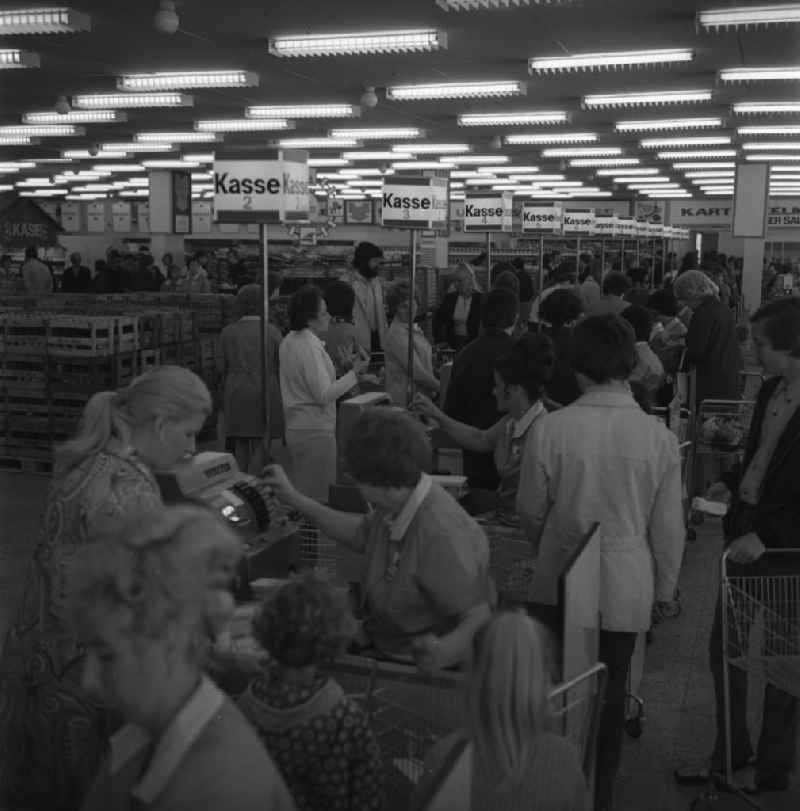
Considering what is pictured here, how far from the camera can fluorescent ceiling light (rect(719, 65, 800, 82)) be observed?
29.8 feet

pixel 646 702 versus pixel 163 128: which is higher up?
pixel 163 128

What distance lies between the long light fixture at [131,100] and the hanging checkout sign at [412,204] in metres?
4.08

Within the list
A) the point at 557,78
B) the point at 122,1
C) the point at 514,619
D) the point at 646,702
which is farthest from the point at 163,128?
the point at 514,619

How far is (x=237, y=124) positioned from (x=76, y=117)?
2.05 meters

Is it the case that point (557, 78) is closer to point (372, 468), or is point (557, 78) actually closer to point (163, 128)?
point (163, 128)

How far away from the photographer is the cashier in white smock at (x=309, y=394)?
20.2 ft

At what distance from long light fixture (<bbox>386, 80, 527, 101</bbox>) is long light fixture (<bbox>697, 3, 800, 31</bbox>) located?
10.0ft

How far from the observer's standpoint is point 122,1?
779cm

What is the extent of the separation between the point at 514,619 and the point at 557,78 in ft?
32.5

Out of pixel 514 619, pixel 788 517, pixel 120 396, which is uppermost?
pixel 120 396

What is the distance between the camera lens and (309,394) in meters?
6.20

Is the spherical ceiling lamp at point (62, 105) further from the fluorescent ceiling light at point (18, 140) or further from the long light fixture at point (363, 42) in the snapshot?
the long light fixture at point (363, 42)

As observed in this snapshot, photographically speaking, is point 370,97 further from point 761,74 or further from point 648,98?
point 761,74

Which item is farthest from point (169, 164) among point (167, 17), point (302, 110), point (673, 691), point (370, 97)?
point (673, 691)
